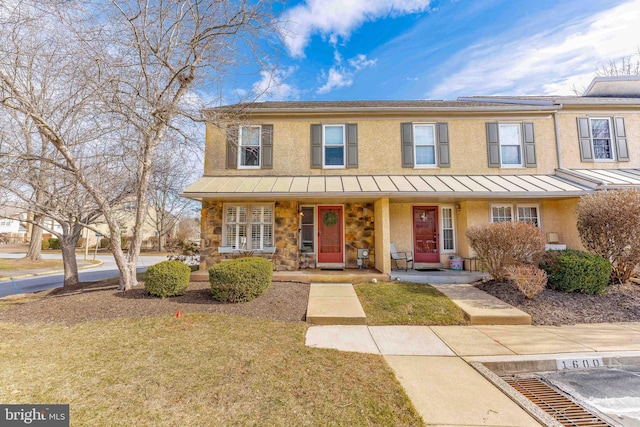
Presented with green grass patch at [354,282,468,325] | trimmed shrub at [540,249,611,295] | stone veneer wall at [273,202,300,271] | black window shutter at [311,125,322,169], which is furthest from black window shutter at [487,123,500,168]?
stone veneer wall at [273,202,300,271]

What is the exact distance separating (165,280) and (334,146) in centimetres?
664

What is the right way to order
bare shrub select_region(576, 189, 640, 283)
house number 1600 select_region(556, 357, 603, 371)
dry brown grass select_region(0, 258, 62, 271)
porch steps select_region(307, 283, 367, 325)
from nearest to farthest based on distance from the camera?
house number 1600 select_region(556, 357, 603, 371) < porch steps select_region(307, 283, 367, 325) < bare shrub select_region(576, 189, 640, 283) < dry brown grass select_region(0, 258, 62, 271)

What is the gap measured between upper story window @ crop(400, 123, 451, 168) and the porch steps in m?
5.07

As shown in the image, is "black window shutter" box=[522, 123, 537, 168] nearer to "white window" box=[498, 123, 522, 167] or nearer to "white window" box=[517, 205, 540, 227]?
"white window" box=[498, 123, 522, 167]

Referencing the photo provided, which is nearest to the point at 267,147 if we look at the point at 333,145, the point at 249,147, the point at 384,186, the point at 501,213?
the point at 249,147

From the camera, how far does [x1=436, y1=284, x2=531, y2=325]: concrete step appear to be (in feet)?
17.0

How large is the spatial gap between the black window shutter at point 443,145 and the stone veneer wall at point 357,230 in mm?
2907

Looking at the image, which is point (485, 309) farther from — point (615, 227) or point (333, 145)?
point (333, 145)

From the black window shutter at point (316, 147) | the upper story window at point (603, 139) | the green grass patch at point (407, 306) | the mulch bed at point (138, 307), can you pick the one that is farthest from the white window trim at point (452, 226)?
the mulch bed at point (138, 307)

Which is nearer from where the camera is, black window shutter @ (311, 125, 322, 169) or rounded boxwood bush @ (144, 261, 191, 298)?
rounded boxwood bush @ (144, 261, 191, 298)

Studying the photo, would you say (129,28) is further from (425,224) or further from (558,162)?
(558,162)

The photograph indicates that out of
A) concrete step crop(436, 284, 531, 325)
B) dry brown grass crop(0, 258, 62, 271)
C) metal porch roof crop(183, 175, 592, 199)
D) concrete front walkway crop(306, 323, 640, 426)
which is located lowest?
concrete front walkway crop(306, 323, 640, 426)

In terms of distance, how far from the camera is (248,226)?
9031 millimetres

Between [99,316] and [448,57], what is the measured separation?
42.3 ft
